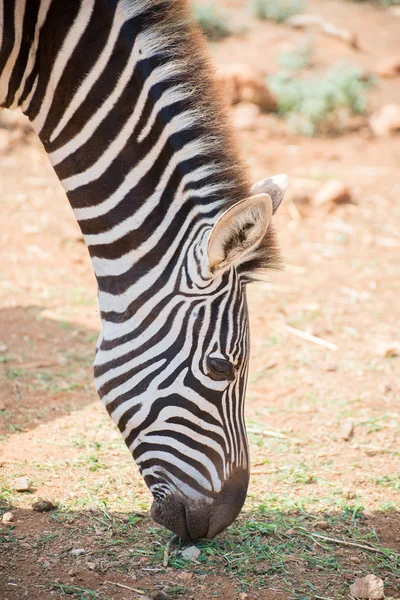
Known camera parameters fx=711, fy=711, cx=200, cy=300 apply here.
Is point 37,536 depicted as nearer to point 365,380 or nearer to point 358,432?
point 358,432

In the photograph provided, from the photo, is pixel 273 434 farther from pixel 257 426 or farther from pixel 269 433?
pixel 257 426

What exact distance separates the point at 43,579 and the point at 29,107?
7.01 ft

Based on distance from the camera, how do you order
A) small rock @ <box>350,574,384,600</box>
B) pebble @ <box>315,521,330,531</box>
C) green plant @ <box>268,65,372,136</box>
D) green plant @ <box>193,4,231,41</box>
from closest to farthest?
small rock @ <box>350,574,384,600</box> → pebble @ <box>315,521,330,531</box> → green plant @ <box>268,65,372,136</box> → green plant @ <box>193,4,231,41</box>

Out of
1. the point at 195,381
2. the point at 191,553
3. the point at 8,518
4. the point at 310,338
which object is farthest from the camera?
the point at 310,338

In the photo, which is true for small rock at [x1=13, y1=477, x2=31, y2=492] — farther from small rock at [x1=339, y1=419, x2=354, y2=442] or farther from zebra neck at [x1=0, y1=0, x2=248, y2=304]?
small rock at [x1=339, y1=419, x2=354, y2=442]

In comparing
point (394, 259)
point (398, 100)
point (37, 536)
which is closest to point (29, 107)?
point (37, 536)

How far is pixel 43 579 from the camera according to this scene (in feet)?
10.3

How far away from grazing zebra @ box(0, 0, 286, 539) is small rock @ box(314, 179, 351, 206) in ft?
20.2

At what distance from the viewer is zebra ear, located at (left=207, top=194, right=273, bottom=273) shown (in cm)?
282

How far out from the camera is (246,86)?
480 inches

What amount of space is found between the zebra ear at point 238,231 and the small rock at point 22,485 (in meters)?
1.69

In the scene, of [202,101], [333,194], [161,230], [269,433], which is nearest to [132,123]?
[202,101]

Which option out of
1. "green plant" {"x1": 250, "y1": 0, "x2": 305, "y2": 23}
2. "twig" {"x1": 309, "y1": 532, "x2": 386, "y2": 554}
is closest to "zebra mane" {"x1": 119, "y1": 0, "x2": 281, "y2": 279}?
"twig" {"x1": 309, "y1": 532, "x2": 386, "y2": 554}

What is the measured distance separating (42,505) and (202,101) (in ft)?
7.04
